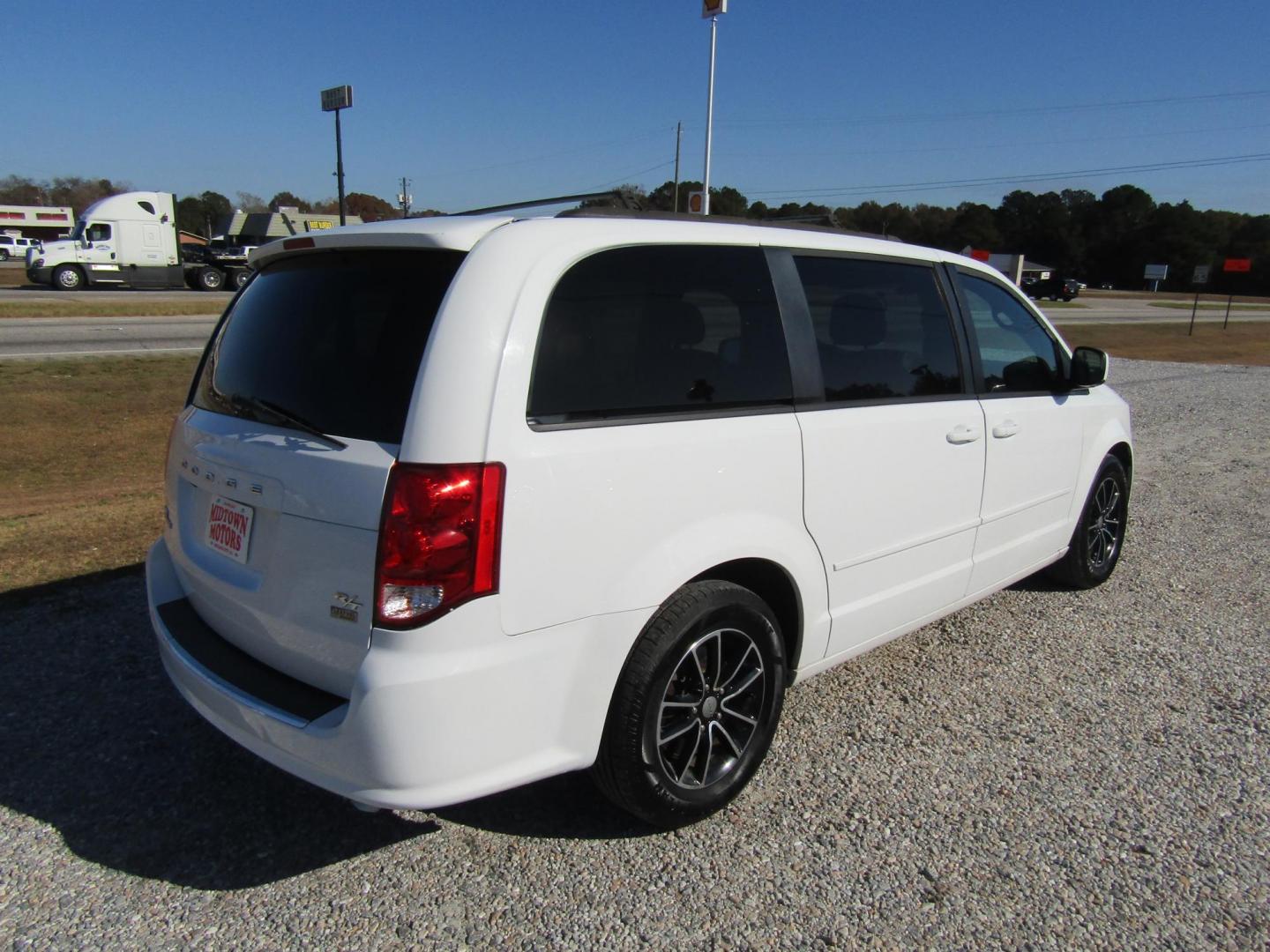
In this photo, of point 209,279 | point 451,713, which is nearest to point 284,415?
point 451,713

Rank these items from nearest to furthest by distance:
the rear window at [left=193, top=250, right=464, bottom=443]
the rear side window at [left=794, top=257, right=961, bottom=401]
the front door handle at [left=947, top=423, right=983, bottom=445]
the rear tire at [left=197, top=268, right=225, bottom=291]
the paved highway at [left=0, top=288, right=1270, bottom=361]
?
the rear window at [left=193, top=250, right=464, bottom=443], the rear side window at [left=794, top=257, right=961, bottom=401], the front door handle at [left=947, top=423, right=983, bottom=445], the paved highway at [left=0, top=288, right=1270, bottom=361], the rear tire at [left=197, top=268, right=225, bottom=291]

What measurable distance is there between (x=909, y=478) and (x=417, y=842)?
212cm

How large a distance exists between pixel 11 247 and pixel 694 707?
78385mm

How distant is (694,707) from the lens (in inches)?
111

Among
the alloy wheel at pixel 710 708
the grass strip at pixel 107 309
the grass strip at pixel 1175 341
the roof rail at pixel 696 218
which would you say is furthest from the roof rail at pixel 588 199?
the grass strip at pixel 107 309

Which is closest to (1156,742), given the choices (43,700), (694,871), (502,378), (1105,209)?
(694,871)

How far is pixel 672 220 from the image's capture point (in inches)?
113

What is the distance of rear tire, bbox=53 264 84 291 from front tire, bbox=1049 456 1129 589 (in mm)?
33171

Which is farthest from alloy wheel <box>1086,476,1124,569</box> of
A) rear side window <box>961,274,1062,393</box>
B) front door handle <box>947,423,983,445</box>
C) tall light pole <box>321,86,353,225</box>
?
tall light pole <box>321,86,353,225</box>

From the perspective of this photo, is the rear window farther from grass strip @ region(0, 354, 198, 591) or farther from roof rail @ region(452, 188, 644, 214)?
grass strip @ region(0, 354, 198, 591)

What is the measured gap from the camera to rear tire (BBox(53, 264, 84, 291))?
2986 cm

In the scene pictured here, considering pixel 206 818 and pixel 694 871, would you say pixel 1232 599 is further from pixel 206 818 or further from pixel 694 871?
pixel 206 818

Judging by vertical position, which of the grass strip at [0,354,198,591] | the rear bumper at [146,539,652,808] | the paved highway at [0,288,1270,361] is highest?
the rear bumper at [146,539,652,808]

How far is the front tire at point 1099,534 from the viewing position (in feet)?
16.0
